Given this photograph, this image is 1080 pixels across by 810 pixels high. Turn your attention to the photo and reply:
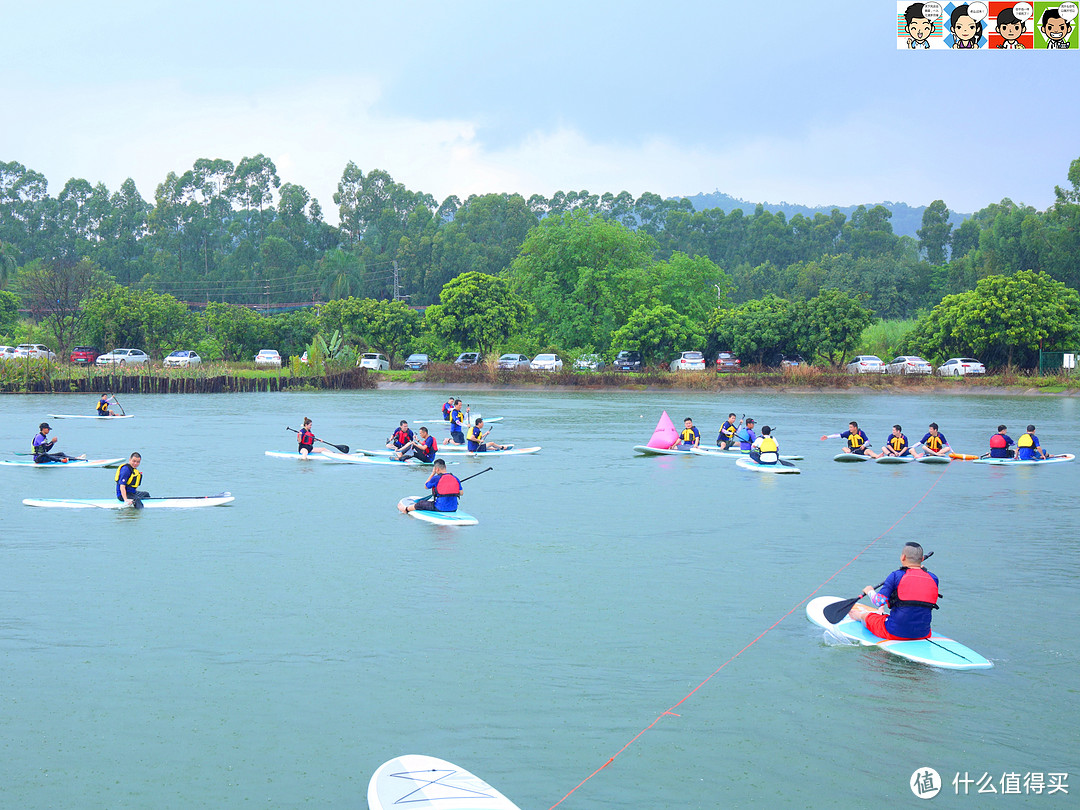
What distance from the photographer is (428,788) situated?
24.7 ft

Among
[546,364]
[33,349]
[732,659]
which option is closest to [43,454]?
[732,659]

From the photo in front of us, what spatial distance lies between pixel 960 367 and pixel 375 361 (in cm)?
4178

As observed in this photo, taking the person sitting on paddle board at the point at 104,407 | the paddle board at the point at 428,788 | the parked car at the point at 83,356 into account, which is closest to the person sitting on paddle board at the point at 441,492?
the paddle board at the point at 428,788

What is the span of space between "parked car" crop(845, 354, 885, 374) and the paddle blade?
2084 inches

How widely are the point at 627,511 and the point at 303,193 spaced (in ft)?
391

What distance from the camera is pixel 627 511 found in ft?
67.2

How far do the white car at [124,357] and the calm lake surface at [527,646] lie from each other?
147 feet

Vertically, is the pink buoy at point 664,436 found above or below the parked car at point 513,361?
below

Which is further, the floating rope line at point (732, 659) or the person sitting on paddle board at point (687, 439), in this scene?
the person sitting on paddle board at point (687, 439)

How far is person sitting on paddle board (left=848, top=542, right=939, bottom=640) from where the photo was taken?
10.5 meters

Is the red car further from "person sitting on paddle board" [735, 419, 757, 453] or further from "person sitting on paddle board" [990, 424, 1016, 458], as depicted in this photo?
"person sitting on paddle board" [990, 424, 1016, 458]

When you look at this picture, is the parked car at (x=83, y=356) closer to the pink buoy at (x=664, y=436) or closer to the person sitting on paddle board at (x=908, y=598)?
the pink buoy at (x=664, y=436)

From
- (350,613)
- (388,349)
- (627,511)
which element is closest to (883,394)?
(388,349)

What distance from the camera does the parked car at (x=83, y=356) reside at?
6781 centimetres
